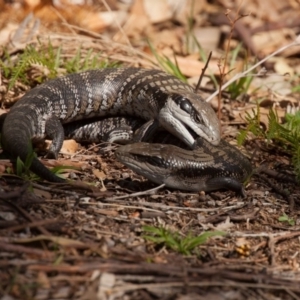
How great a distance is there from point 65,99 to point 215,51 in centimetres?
440

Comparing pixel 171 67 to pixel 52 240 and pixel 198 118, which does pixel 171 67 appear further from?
pixel 52 240

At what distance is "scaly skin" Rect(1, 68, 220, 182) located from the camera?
21.6 ft

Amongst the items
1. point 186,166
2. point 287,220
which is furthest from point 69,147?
point 287,220

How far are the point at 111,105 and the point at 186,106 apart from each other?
1.00 m

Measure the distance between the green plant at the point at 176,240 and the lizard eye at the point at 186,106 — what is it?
208 cm

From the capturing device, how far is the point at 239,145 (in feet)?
22.6

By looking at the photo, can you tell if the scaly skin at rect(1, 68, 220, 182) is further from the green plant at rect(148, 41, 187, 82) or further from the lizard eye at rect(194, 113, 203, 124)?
the green plant at rect(148, 41, 187, 82)

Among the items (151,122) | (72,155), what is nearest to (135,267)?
(72,155)

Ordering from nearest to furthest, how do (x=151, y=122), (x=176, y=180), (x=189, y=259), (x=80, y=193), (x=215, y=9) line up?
(x=189, y=259), (x=80, y=193), (x=176, y=180), (x=151, y=122), (x=215, y=9)

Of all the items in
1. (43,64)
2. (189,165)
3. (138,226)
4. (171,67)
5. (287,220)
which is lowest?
(287,220)

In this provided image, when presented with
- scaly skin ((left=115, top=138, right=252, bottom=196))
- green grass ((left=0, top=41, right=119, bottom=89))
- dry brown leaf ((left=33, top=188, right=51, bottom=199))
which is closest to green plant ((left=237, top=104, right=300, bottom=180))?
scaly skin ((left=115, top=138, right=252, bottom=196))

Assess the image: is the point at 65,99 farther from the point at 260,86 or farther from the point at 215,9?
the point at 215,9

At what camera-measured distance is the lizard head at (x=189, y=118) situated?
6.58 metres

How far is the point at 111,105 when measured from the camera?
7508 millimetres
